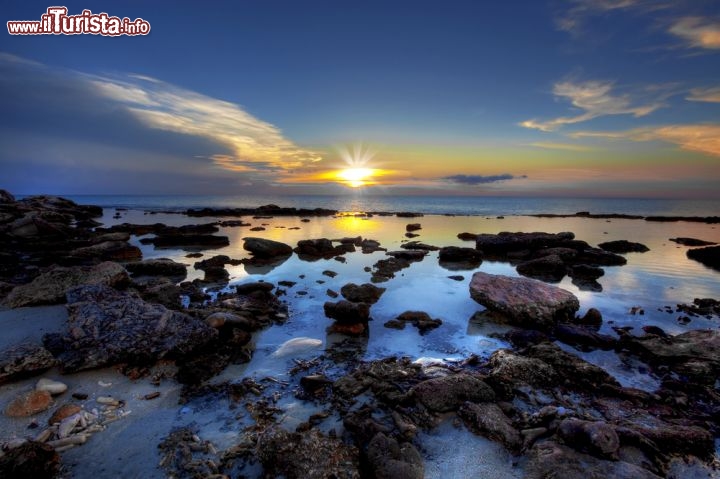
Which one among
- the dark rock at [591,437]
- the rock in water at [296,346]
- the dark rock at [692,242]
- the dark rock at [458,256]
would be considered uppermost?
the dark rock at [692,242]

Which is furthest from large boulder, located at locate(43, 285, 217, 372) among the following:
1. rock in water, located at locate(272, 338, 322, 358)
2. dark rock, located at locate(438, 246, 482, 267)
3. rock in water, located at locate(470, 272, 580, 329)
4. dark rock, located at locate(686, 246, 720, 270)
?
dark rock, located at locate(686, 246, 720, 270)

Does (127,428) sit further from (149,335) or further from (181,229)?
(181,229)

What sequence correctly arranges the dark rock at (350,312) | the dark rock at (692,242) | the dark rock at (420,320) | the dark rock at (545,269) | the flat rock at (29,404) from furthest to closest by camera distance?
the dark rock at (692,242) < the dark rock at (545,269) < the dark rock at (420,320) < the dark rock at (350,312) < the flat rock at (29,404)

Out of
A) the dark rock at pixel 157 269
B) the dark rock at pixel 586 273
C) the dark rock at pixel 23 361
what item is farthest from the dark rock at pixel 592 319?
the dark rock at pixel 157 269

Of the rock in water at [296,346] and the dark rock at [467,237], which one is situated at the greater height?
the dark rock at [467,237]

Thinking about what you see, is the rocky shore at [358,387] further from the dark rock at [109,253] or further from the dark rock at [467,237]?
the dark rock at [467,237]

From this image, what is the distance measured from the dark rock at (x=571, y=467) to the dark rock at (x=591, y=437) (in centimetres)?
9

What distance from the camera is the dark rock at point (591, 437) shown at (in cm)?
423

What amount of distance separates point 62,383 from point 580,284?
16.8m

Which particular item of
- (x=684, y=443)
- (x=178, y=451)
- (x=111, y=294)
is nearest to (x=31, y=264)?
(x=111, y=294)

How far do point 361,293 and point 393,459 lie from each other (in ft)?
23.8

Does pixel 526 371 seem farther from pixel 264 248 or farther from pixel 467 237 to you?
pixel 467 237

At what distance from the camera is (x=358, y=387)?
5957mm

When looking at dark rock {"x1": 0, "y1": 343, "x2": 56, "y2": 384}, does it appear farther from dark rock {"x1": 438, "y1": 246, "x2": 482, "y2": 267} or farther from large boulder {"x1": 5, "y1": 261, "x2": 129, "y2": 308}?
dark rock {"x1": 438, "y1": 246, "x2": 482, "y2": 267}
